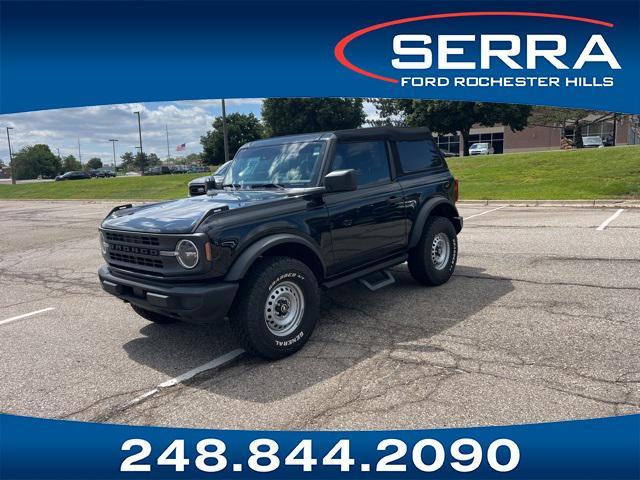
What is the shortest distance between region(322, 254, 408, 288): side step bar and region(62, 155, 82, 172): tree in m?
108

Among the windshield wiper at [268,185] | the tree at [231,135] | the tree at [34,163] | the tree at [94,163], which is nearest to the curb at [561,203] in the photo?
the windshield wiper at [268,185]

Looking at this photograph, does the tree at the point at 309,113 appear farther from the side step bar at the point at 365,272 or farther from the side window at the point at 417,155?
the side step bar at the point at 365,272

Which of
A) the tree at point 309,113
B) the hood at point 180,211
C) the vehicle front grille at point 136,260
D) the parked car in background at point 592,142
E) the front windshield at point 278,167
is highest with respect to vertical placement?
the tree at point 309,113

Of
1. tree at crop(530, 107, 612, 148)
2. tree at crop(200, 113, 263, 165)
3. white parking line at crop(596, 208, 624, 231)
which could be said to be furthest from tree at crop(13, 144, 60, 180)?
white parking line at crop(596, 208, 624, 231)

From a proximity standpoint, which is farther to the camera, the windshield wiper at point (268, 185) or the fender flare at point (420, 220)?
the fender flare at point (420, 220)

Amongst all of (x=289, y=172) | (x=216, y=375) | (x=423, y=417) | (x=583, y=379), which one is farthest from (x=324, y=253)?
(x=583, y=379)

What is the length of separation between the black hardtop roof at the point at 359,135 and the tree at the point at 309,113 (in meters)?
48.3

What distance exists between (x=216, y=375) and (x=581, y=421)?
2.68 m

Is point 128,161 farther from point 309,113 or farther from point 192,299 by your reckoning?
point 192,299

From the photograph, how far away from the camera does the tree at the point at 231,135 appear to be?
62031 millimetres

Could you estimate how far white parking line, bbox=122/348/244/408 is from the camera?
3.65 m

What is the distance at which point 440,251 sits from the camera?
6.32m

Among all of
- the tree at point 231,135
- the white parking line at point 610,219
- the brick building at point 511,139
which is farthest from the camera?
the brick building at point 511,139

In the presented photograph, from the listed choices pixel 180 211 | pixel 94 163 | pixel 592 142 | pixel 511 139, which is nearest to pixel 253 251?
pixel 180 211
